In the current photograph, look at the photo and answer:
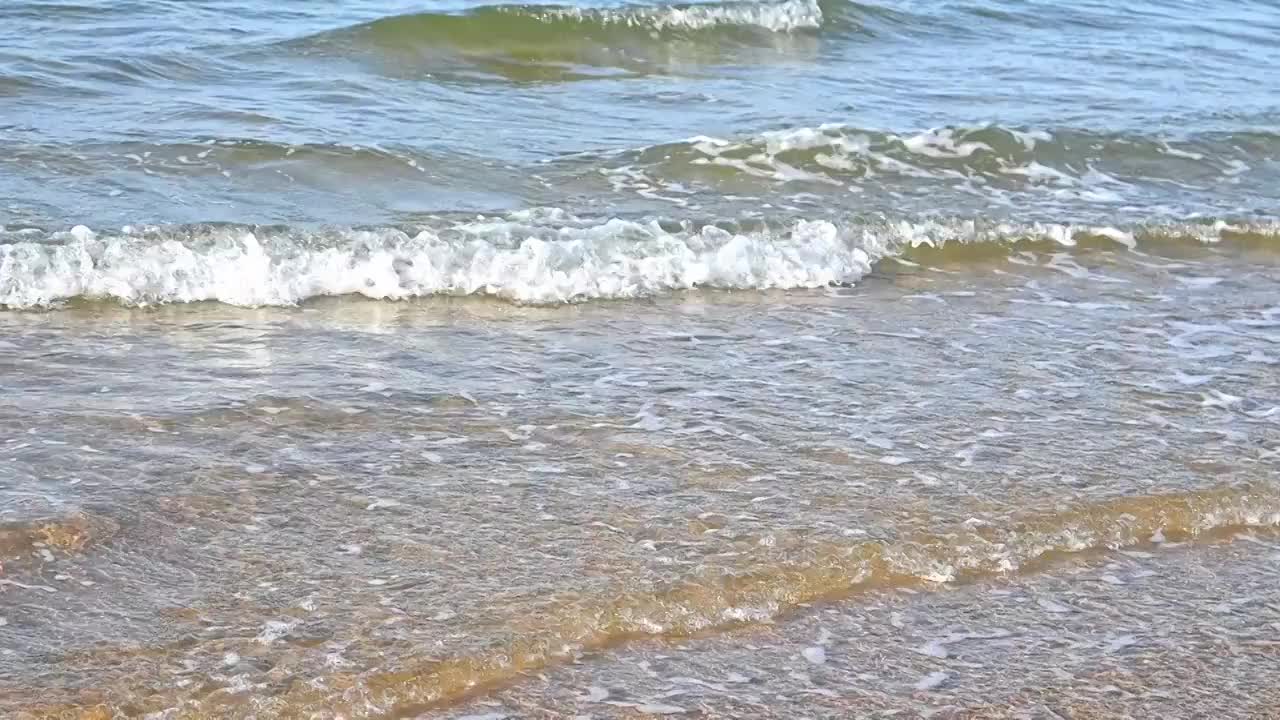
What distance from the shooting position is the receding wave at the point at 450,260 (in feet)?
21.7

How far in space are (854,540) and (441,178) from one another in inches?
181

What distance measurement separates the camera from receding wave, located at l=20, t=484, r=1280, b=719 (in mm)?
3521

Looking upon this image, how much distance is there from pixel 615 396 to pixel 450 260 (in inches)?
68.4

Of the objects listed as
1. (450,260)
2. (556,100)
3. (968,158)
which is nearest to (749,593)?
(450,260)

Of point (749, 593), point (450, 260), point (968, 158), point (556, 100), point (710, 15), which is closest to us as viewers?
point (749, 593)

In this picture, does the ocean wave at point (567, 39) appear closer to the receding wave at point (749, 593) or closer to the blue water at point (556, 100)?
the blue water at point (556, 100)

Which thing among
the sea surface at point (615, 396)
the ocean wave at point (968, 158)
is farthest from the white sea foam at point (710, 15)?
the ocean wave at point (968, 158)

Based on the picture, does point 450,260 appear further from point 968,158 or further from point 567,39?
point 567,39

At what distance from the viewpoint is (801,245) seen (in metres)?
7.65

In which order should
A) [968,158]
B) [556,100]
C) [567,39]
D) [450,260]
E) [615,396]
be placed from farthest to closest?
[567,39] < [556,100] < [968,158] < [450,260] < [615,396]

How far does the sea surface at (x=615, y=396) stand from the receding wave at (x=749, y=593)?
0.5 inches

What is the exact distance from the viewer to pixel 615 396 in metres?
5.56

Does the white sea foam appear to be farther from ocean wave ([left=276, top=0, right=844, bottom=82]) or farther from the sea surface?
the sea surface

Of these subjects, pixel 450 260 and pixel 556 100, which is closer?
pixel 450 260
